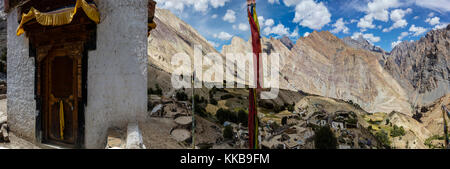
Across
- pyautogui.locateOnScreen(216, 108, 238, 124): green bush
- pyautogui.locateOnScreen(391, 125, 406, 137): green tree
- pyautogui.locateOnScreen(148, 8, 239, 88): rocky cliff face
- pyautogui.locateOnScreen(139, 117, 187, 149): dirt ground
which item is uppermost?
pyautogui.locateOnScreen(148, 8, 239, 88): rocky cliff face

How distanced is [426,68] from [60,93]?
71.9 meters

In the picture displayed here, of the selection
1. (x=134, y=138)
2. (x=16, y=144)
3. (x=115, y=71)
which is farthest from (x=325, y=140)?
(x=16, y=144)

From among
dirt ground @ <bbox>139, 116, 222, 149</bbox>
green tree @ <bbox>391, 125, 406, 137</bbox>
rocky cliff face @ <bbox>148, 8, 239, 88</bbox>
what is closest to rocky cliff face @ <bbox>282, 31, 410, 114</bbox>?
rocky cliff face @ <bbox>148, 8, 239, 88</bbox>

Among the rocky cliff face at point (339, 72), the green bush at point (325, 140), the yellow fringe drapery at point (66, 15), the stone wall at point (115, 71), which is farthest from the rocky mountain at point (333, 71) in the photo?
the yellow fringe drapery at point (66, 15)

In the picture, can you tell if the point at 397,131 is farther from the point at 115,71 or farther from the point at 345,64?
the point at 345,64

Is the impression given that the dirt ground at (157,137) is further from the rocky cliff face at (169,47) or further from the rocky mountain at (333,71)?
the rocky mountain at (333,71)

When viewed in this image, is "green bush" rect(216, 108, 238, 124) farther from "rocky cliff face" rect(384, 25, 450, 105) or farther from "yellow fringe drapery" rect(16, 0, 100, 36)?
"rocky cliff face" rect(384, 25, 450, 105)

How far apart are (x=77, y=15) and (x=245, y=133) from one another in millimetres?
5109

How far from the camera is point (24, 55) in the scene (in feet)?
13.2

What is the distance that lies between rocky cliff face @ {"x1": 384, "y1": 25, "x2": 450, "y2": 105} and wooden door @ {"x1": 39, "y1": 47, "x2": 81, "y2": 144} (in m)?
47.4

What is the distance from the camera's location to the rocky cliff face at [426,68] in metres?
40.5

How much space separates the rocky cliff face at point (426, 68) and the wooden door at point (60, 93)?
47.4 metres

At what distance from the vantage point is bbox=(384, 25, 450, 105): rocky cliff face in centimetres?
4053

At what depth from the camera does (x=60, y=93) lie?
3561mm
